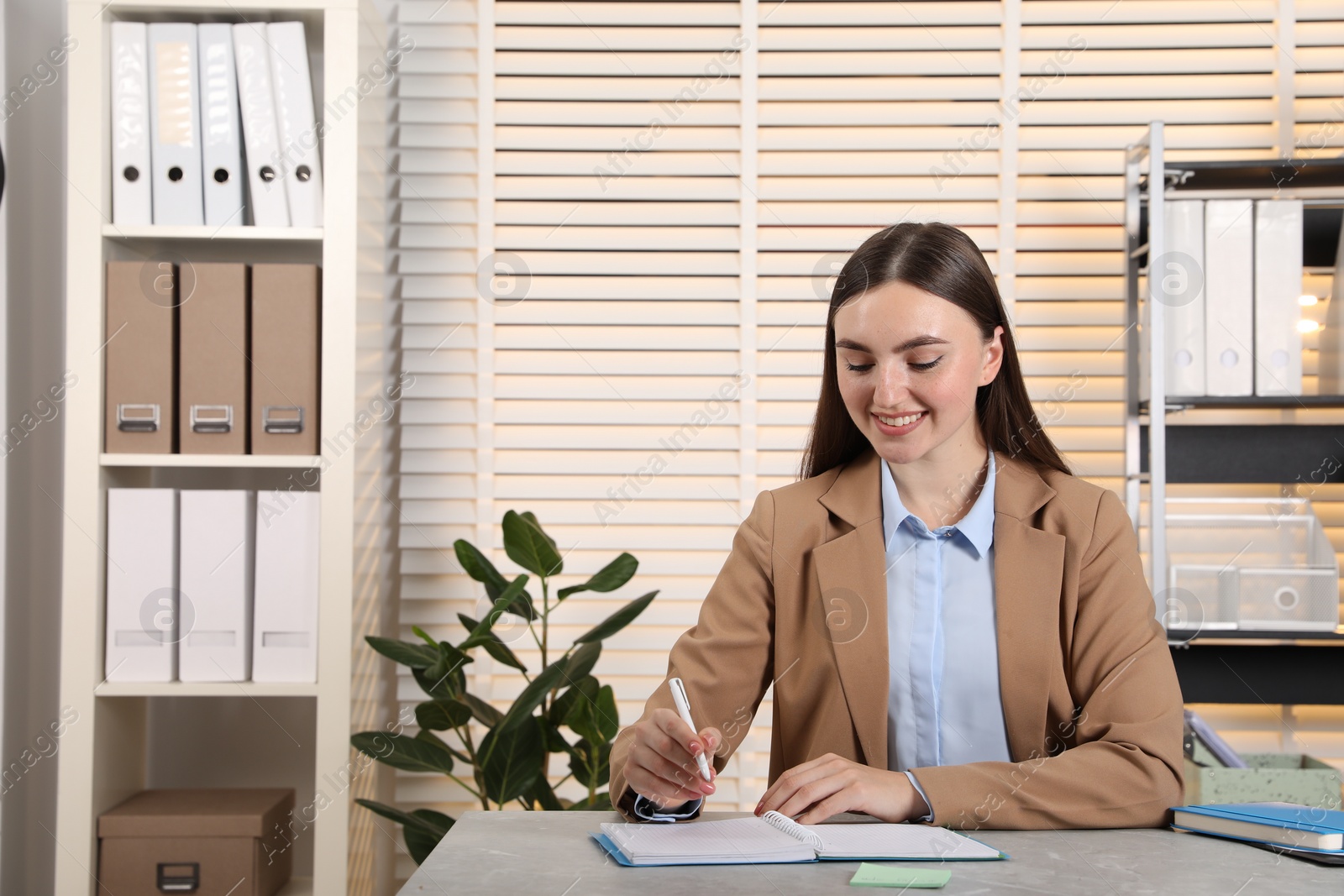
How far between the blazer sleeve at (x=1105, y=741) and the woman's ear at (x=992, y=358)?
0.24m

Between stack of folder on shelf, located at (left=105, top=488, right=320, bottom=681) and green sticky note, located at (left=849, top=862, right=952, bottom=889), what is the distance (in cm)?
147

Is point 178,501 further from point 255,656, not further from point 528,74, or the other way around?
point 528,74

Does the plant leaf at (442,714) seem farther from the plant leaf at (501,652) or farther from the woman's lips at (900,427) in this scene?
the woman's lips at (900,427)

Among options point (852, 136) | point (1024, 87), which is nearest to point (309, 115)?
point (852, 136)

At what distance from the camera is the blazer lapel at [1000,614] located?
1.44 metres

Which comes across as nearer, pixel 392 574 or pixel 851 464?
pixel 851 464

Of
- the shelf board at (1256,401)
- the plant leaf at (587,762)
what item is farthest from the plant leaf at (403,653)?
the shelf board at (1256,401)

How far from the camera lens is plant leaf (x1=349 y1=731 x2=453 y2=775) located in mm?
2109

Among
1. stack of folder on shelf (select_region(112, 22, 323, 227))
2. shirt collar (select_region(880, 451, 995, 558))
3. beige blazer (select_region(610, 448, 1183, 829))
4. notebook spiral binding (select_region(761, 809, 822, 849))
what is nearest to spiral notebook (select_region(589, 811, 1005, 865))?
notebook spiral binding (select_region(761, 809, 822, 849))

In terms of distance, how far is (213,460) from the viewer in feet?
6.98

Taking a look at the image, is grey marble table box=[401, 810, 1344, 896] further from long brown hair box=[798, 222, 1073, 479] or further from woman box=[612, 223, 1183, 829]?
long brown hair box=[798, 222, 1073, 479]

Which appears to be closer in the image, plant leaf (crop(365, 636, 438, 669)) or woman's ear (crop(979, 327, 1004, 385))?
woman's ear (crop(979, 327, 1004, 385))

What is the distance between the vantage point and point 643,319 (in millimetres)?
2578

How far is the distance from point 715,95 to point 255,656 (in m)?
1.70
